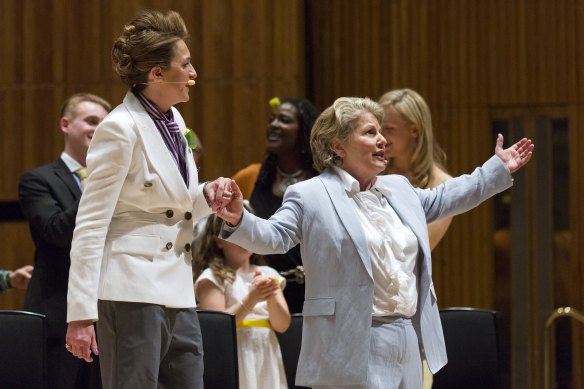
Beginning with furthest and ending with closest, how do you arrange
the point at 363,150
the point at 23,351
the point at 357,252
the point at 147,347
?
the point at 23,351 → the point at 363,150 → the point at 357,252 → the point at 147,347

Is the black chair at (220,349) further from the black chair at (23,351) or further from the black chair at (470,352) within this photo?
the black chair at (470,352)

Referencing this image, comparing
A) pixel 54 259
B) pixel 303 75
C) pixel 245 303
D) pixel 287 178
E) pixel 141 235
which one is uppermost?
pixel 303 75

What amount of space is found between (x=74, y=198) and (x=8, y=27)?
2255 mm

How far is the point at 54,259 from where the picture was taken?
12.7 feet

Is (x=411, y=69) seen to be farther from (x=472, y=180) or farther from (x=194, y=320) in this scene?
(x=194, y=320)

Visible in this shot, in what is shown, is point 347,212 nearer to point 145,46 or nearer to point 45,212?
point 145,46

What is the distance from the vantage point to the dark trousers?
2.52 meters

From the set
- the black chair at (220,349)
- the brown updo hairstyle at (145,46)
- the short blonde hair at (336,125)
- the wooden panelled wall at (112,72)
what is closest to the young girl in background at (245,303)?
the black chair at (220,349)

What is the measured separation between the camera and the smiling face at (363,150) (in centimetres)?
303

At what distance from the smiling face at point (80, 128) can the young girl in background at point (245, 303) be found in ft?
1.91

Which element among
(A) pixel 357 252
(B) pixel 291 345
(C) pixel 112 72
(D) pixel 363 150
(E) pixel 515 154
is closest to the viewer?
(A) pixel 357 252

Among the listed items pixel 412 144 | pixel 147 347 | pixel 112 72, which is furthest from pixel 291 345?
pixel 112 72

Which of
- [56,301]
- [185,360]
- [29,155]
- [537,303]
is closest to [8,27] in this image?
[29,155]

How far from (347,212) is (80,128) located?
155 centimetres
